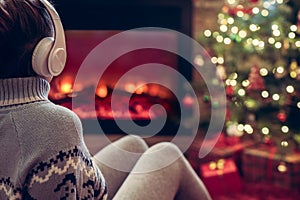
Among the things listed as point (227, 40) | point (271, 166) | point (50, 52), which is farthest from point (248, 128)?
point (50, 52)

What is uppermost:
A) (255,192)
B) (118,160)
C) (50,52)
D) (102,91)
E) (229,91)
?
(50,52)

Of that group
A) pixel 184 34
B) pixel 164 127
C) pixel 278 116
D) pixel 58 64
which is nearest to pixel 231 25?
pixel 184 34

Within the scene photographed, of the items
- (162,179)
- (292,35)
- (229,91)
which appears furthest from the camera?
(229,91)

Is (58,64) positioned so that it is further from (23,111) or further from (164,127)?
(164,127)

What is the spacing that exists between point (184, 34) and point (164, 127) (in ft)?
1.80

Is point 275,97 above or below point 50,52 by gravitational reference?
below

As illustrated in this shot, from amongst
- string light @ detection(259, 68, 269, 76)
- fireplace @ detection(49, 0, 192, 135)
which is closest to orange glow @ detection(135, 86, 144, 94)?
fireplace @ detection(49, 0, 192, 135)

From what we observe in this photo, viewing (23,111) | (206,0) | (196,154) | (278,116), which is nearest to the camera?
(23,111)

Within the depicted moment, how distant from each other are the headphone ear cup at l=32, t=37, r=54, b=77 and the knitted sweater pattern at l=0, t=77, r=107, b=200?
0.03 m

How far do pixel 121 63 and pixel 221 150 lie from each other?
78 cm

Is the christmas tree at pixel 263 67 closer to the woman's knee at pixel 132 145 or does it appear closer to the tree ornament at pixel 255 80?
the tree ornament at pixel 255 80

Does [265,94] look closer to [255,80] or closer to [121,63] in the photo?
[255,80]

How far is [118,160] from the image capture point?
1.34m

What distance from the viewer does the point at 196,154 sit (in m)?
2.85
